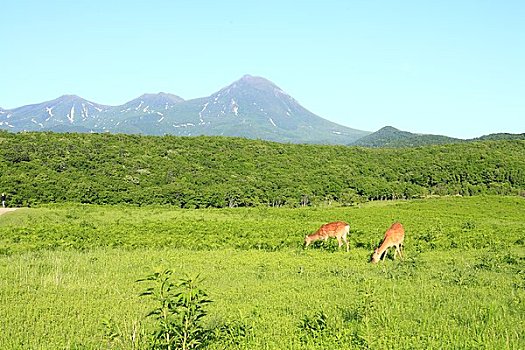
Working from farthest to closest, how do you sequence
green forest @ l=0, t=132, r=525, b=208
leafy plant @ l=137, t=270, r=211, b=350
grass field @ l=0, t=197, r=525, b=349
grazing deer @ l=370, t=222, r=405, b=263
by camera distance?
1. green forest @ l=0, t=132, r=525, b=208
2. grazing deer @ l=370, t=222, r=405, b=263
3. grass field @ l=0, t=197, r=525, b=349
4. leafy plant @ l=137, t=270, r=211, b=350

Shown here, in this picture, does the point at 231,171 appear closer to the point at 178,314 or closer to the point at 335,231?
the point at 335,231

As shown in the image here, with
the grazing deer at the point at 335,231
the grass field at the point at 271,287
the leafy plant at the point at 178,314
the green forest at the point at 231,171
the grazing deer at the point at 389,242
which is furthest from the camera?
the green forest at the point at 231,171

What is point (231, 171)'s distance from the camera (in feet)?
228

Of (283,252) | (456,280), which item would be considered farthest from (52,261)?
(456,280)

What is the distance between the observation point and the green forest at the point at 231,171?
2224 inches

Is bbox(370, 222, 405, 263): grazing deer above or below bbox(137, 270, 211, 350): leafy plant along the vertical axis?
below

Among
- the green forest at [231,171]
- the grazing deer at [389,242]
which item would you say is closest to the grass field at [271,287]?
the grazing deer at [389,242]

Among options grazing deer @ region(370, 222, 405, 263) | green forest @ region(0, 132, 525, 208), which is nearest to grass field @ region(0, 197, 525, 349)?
grazing deer @ region(370, 222, 405, 263)

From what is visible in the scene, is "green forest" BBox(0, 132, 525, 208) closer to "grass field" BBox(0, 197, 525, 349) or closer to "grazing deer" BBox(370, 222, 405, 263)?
"grass field" BBox(0, 197, 525, 349)

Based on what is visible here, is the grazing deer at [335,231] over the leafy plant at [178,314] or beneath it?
beneath

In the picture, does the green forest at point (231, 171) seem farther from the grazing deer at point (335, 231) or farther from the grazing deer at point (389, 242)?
the grazing deer at point (389, 242)

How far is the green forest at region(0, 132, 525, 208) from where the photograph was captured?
56500 mm

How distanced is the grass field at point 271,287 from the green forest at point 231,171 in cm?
3254

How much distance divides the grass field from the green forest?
32541 millimetres
